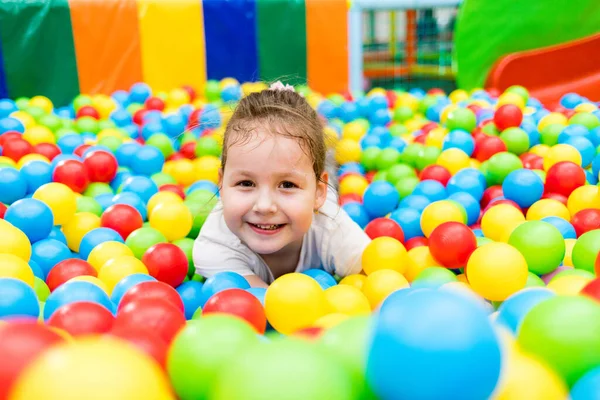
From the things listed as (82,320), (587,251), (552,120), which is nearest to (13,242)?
(82,320)

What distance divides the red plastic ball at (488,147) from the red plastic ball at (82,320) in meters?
1.64

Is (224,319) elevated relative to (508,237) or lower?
elevated

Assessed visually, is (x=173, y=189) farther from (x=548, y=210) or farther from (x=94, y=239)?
(x=548, y=210)

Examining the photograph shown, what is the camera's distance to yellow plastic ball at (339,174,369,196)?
2.06 m

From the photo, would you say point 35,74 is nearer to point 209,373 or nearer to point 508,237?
point 508,237

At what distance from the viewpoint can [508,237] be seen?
4.78 ft

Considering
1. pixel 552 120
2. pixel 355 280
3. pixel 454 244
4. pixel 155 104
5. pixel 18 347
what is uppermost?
pixel 155 104

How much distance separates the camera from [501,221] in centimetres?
152

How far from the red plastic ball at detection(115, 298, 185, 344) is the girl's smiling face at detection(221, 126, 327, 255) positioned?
0.46 m

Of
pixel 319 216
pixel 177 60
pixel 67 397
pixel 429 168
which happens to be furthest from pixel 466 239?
pixel 177 60

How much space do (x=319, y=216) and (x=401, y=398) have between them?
1033 mm

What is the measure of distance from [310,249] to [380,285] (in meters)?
0.29

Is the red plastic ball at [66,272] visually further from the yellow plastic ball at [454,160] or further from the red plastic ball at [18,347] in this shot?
the yellow plastic ball at [454,160]

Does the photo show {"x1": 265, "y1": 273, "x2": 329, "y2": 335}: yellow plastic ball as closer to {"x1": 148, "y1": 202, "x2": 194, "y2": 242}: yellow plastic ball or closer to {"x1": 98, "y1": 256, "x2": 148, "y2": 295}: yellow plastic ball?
{"x1": 98, "y1": 256, "x2": 148, "y2": 295}: yellow plastic ball
